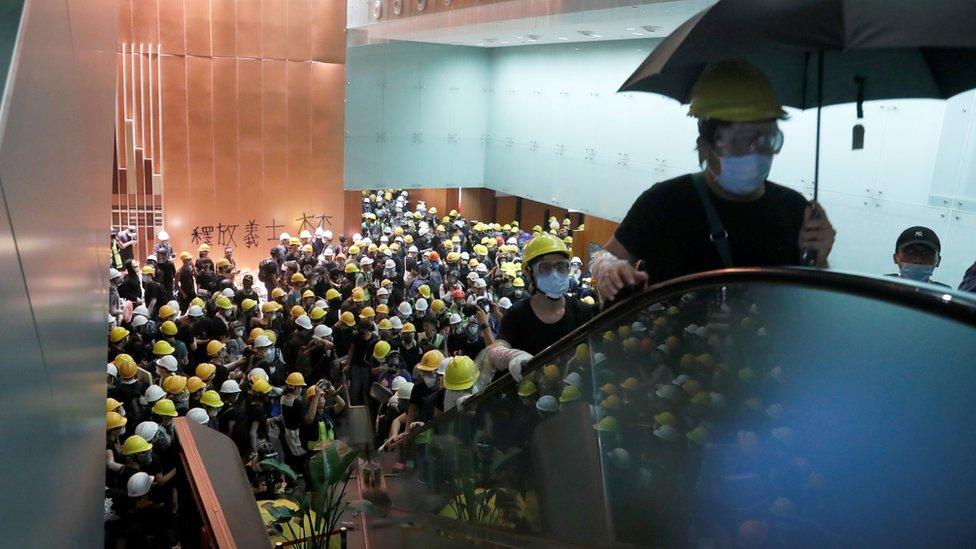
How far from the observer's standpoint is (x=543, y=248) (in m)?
4.03

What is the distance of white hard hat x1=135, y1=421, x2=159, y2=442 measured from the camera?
21.7 ft

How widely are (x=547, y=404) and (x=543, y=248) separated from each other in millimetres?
1279

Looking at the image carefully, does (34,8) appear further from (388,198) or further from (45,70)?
(388,198)

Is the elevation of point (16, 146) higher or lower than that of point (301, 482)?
higher

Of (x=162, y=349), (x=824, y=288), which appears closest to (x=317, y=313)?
(x=162, y=349)

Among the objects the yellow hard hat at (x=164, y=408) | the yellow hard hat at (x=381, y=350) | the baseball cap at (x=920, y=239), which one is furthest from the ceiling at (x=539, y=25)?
the yellow hard hat at (x=164, y=408)

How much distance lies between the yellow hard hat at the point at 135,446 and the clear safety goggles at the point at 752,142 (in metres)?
5.62

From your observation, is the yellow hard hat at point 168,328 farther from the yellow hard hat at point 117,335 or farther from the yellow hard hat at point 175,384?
the yellow hard hat at point 175,384

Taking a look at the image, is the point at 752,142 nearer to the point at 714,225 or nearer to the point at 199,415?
the point at 714,225

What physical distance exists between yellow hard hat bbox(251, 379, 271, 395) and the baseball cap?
5.81 metres

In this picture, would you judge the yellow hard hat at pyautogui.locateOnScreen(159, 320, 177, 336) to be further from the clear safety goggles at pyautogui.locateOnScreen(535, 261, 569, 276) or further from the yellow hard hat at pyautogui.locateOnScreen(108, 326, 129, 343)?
the clear safety goggles at pyautogui.locateOnScreen(535, 261, 569, 276)

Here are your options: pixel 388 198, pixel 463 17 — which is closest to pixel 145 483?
pixel 463 17

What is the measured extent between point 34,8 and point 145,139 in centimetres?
1507

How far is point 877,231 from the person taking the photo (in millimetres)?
8078
